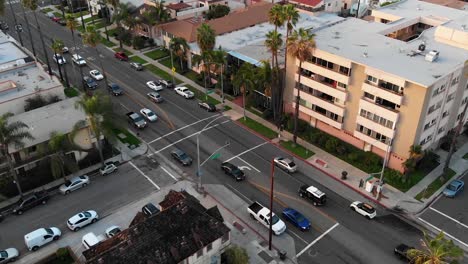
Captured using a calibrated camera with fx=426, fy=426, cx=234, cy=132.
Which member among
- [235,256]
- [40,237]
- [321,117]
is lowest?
[40,237]

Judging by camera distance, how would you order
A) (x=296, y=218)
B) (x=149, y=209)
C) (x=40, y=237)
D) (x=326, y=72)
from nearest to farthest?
(x=40, y=237)
(x=296, y=218)
(x=149, y=209)
(x=326, y=72)

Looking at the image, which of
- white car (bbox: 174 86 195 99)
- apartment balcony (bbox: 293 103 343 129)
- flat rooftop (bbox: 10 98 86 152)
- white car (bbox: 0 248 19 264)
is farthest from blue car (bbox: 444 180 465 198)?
white car (bbox: 0 248 19 264)

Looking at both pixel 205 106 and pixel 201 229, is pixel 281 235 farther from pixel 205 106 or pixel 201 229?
pixel 205 106

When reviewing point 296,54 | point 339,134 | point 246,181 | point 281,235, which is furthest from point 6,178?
point 339,134

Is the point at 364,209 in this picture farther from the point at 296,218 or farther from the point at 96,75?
the point at 96,75

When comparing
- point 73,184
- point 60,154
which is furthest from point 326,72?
point 73,184
